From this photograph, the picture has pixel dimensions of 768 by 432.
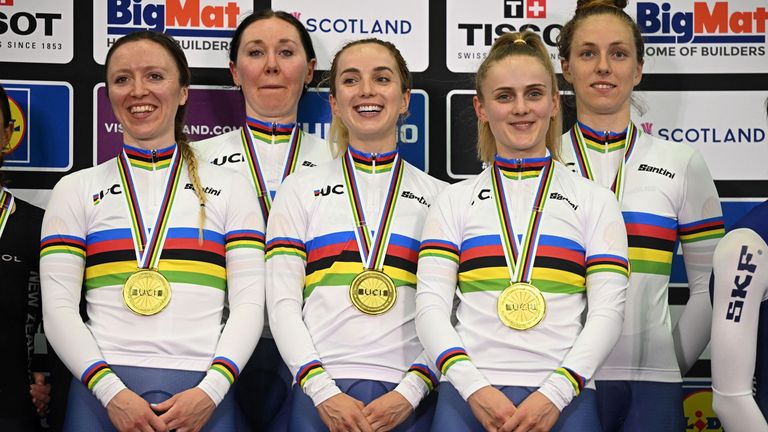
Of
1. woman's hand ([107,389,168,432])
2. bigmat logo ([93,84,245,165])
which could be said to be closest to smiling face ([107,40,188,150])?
bigmat logo ([93,84,245,165])

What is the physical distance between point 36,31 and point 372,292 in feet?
6.83

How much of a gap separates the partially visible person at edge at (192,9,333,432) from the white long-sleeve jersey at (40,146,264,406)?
41 cm

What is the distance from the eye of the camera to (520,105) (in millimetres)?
3244

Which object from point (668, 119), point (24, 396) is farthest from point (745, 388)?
point (24, 396)

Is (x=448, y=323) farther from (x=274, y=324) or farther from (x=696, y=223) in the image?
(x=696, y=223)

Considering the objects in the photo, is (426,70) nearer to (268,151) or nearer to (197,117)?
(268,151)

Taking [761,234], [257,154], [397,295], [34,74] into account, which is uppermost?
[34,74]

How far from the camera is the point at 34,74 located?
4301mm

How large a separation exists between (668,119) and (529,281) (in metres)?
1.71

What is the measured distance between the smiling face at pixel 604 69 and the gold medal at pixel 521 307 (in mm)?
1063

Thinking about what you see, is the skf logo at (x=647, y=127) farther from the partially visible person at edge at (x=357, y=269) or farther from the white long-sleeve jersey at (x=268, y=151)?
the white long-sleeve jersey at (x=268, y=151)

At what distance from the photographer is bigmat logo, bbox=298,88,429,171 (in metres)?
4.39

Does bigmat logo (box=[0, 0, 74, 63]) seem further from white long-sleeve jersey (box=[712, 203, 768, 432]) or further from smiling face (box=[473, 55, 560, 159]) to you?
white long-sleeve jersey (box=[712, 203, 768, 432])

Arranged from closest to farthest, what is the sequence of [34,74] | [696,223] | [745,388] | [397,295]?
[745,388] < [397,295] < [696,223] < [34,74]
